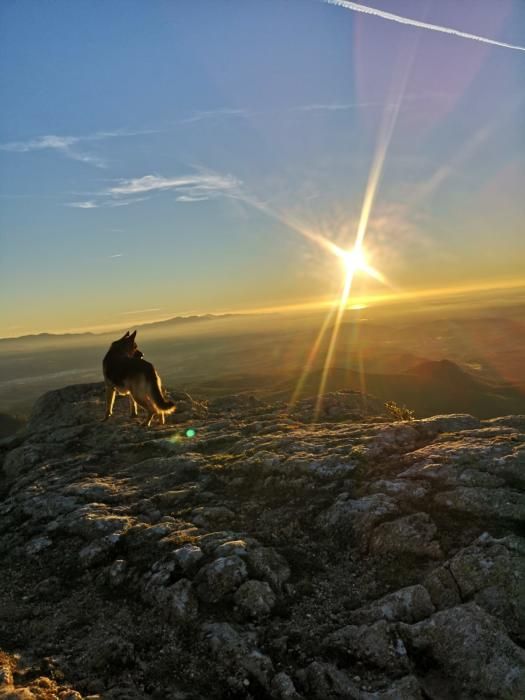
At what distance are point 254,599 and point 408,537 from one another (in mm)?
3251

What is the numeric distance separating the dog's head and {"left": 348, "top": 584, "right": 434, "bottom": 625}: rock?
1463 centimetres

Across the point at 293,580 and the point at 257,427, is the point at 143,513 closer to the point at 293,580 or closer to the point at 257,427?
the point at 293,580

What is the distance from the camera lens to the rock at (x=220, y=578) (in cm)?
774

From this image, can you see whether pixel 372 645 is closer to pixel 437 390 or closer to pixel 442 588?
pixel 442 588

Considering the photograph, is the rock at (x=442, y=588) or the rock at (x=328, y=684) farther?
the rock at (x=442, y=588)

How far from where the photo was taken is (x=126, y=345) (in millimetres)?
19234

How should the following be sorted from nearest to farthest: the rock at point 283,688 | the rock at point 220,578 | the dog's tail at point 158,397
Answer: the rock at point 283,688, the rock at point 220,578, the dog's tail at point 158,397

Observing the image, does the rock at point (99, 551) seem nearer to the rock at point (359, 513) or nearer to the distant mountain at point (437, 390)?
the rock at point (359, 513)

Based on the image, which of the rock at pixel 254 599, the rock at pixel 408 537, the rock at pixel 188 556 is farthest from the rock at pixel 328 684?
the rock at pixel 188 556

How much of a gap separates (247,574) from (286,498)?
3.11 metres

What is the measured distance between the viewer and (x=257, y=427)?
17.1 meters

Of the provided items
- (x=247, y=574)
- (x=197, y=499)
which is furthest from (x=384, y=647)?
(x=197, y=499)

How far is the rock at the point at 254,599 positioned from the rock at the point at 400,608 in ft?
4.53

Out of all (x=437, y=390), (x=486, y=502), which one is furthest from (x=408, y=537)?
(x=437, y=390)
